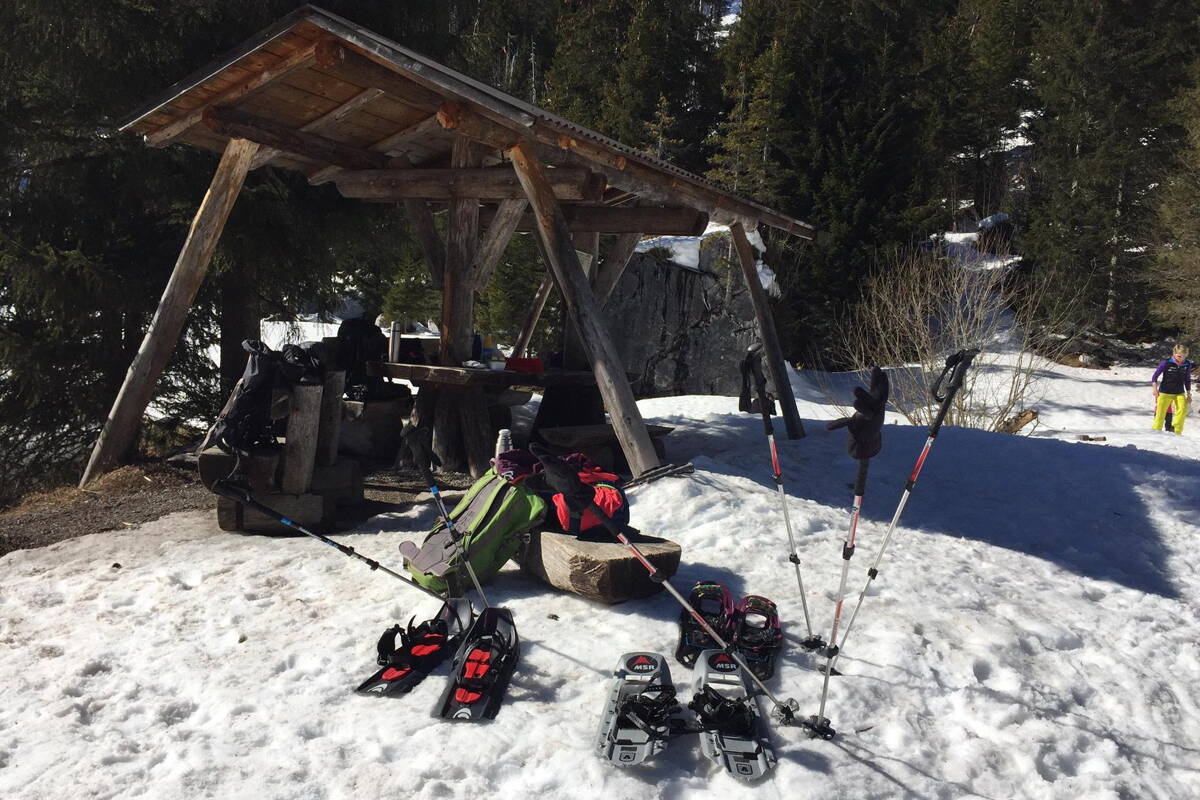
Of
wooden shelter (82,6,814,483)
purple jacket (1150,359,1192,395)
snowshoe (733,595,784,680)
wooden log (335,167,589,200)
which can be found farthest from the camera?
purple jacket (1150,359,1192,395)

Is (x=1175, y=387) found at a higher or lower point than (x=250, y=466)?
higher

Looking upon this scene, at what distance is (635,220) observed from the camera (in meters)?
8.45

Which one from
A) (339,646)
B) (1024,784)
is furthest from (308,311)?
(1024,784)

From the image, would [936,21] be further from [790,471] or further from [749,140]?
[790,471]

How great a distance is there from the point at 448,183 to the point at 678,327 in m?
12.8

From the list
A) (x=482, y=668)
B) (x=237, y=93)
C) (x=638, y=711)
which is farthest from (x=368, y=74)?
(x=638, y=711)

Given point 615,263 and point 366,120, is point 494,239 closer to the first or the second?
point 366,120

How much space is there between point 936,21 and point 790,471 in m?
32.2

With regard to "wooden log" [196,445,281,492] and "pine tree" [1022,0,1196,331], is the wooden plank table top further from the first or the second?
"pine tree" [1022,0,1196,331]

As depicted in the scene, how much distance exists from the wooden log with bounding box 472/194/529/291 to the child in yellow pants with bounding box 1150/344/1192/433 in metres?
12.2

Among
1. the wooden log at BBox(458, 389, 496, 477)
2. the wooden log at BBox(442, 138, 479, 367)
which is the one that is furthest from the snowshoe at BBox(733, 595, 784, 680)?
the wooden log at BBox(442, 138, 479, 367)

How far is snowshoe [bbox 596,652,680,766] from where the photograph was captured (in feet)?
9.89

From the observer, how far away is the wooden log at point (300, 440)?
18.5ft

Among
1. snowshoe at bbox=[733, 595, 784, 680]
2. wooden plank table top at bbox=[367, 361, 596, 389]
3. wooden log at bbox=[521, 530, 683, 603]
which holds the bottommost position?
snowshoe at bbox=[733, 595, 784, 680]
